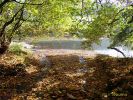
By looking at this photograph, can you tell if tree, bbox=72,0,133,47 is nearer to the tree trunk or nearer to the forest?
the forest

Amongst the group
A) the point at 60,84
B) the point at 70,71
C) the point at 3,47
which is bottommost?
the point at 70,71

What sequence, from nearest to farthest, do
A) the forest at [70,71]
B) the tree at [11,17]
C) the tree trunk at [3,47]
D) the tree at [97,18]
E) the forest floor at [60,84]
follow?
the forest floor at [60,84] → the forest at [70,71] → the tree at [97,18] → the tree at [11,17] → the tree trunk at [3,47]

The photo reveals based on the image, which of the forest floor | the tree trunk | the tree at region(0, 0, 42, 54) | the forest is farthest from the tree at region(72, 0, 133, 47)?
the tree trunk

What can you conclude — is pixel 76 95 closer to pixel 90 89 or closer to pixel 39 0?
pixel 90 89

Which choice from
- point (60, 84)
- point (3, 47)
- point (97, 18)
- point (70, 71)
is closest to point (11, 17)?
point (3, 47)

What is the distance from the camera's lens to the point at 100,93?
39.1ft

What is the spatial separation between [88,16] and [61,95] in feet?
27.1

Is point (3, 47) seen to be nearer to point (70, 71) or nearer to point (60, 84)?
point (70, 71)

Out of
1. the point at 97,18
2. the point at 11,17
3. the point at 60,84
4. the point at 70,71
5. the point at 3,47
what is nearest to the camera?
the point at 60,84

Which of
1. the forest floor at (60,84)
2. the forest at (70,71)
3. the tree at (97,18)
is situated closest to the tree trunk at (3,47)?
the forest at (70,71)

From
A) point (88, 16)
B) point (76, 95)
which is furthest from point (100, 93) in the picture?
point (88, 16)

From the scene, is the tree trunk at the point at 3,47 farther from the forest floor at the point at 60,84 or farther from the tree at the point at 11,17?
the forest floor at the point at 60,84

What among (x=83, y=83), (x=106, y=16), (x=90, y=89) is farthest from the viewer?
(x=106, y=16)

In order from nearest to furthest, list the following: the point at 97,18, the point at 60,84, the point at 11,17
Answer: the point at 60,84
the point at 97,18
the point at 11,17
